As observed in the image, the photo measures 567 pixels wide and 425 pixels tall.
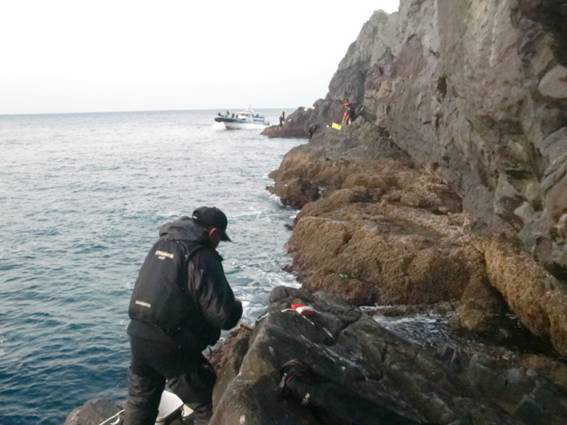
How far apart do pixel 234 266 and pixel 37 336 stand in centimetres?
721

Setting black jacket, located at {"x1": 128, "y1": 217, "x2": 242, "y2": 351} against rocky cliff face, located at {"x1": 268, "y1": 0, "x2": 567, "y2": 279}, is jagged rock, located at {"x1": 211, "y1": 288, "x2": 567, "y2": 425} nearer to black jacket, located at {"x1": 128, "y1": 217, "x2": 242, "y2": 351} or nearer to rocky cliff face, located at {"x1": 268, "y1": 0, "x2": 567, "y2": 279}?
black jacket, located at {"x1": 128, "y1": 217, "x2": 242, "y2": 351}

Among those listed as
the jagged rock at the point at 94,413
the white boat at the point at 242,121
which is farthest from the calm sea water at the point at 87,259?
the white boat at the point at 242,121

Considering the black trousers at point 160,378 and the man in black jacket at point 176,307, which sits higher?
the man in black jacket at point 176,307

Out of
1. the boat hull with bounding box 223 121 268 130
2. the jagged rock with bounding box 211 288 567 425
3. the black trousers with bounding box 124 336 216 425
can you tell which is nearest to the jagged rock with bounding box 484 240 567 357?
the jagged rock with bounding box 211 288 567 425

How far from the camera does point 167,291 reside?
4.98 m

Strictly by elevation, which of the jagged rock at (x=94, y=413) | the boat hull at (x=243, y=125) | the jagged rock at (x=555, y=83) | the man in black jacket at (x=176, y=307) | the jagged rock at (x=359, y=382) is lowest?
the boat hull at (x=243, y=125)

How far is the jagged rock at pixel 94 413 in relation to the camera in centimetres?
706

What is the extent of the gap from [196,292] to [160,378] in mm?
1149

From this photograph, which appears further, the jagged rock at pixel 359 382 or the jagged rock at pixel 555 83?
the jagged rock at pixel 555 83

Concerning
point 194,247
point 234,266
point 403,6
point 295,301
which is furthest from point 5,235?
point 403,6

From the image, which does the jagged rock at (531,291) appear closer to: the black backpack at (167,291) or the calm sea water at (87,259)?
the calm sea water at (87,259)

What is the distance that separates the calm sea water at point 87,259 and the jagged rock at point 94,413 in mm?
2653

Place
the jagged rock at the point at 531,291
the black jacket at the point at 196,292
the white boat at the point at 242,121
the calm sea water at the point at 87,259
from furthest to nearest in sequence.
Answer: the white boat at the point at 242,121
the calm sea water at the point at 87,259
the jagged rock at the point at 531,291
the black jacket at the point at 196,292

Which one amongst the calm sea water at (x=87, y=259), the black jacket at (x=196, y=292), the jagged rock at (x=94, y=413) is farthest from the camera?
the calm sea water at (x=87, y=259)
